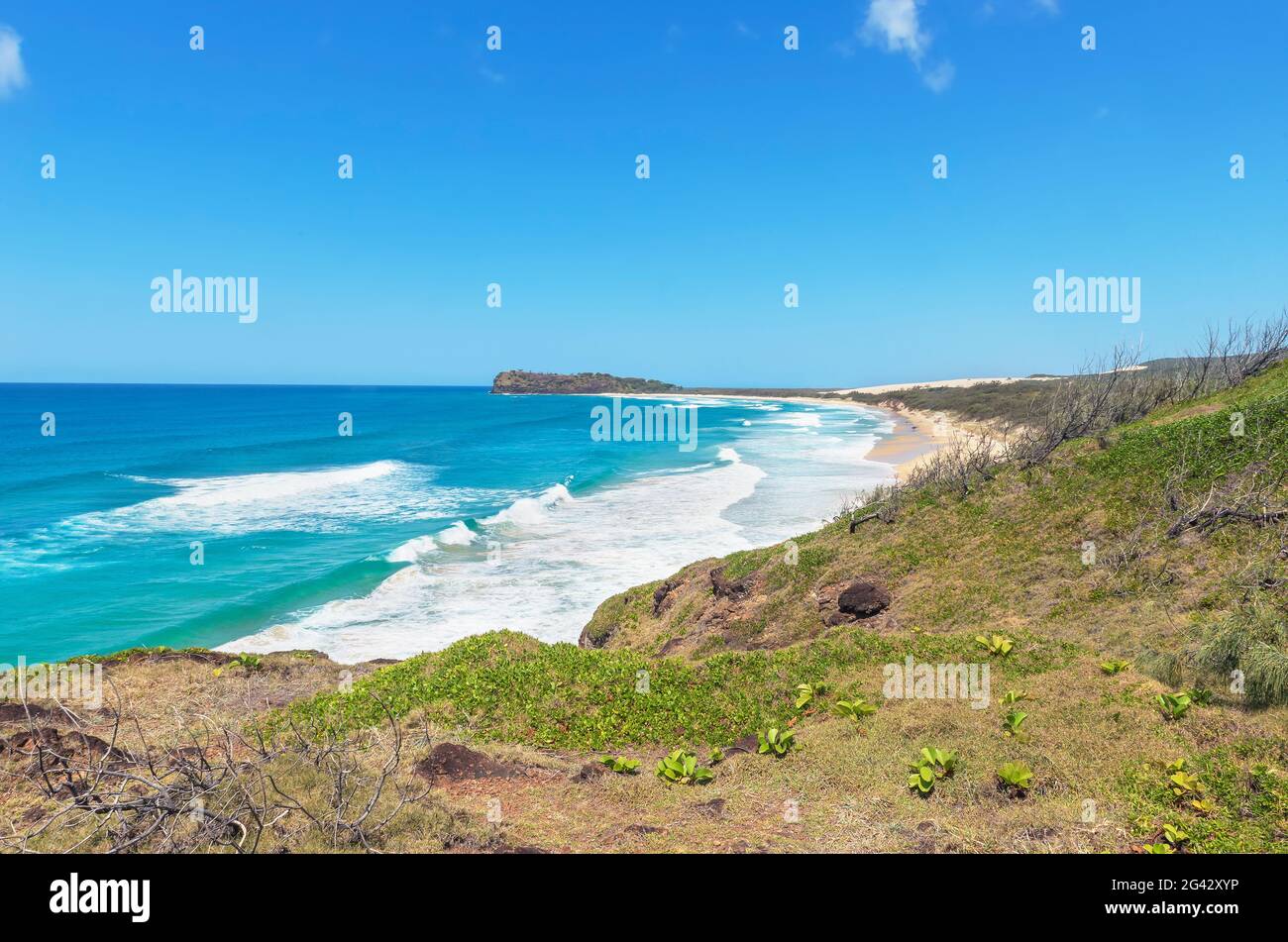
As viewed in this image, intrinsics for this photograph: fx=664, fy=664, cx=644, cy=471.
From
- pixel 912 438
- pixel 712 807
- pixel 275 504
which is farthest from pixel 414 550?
pixel 912 438

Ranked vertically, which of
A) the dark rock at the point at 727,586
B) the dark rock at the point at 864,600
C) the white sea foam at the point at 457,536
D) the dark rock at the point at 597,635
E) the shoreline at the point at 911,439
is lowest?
the dark rock at the point at 597,635

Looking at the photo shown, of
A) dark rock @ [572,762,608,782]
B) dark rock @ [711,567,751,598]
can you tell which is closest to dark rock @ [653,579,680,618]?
dark rock @ [711,567,751,598]

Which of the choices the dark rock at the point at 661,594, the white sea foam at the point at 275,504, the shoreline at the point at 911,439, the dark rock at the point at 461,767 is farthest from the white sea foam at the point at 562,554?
the dark rock at the point at 461,767

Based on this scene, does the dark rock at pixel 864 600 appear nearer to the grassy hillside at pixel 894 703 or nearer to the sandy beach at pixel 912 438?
the grassy hillside at pixel 894 703

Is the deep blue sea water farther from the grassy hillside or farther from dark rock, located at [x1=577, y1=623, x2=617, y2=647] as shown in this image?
the grassy hillside

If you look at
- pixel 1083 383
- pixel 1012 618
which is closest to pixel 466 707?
pixel 1012 618
